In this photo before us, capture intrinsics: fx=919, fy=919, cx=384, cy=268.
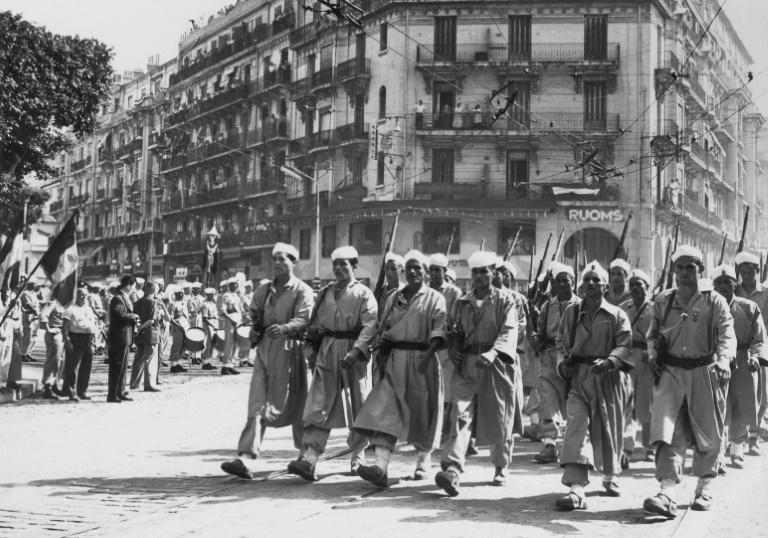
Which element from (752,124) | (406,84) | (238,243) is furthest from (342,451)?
(752,124)

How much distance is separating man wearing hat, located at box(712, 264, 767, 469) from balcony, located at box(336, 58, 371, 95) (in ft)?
112

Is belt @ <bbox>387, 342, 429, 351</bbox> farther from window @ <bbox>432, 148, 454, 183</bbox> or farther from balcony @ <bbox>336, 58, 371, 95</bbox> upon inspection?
balcony @ <bbox>336, 58, 371, 95</bbox>

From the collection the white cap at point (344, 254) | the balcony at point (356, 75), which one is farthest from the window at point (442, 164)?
the white cap at point (344, 254)

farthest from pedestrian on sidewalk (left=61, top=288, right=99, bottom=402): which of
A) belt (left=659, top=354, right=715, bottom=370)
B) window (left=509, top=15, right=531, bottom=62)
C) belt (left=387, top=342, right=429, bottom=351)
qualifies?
window (left=509, top=15, right=531, bottom=62)

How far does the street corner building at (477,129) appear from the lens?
38.2 meters

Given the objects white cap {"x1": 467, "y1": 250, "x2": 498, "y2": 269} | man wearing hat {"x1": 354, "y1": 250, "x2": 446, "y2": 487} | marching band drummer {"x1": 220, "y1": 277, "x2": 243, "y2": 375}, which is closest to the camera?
man wearing hat {"x1": 354, "y1": 250, "x2": 446, "y2": 487}

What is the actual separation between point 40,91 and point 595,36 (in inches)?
987

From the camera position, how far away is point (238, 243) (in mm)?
50969

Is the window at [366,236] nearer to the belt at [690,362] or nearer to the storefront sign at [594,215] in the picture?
the storefront sign at [594,215]

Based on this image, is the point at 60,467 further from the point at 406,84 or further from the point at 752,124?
the point at 752,124

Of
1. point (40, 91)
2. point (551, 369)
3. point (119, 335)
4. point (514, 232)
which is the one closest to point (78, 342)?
point (119, 335)

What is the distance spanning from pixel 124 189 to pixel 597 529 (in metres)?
64.5

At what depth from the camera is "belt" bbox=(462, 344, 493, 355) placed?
7883 mm

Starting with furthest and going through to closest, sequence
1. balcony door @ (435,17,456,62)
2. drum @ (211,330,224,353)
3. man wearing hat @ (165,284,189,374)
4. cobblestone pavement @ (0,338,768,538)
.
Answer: balcony door @ (435,17,456,62)
drum @ (211,330,224,353)
man wearing hat @ (165,284,189,374)
cobblestone pavement @ (0,338,768,538)
